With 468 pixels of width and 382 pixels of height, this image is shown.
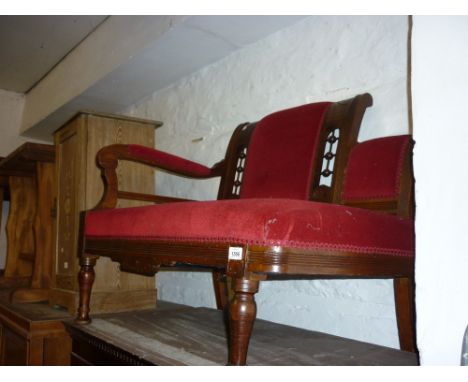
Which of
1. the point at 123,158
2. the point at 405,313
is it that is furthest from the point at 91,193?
the point at 405,313

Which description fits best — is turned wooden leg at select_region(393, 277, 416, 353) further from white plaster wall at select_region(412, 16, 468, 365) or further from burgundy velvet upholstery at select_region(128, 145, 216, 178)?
burgundy velvet upholstery at select_region(128, 145, 216, 178)

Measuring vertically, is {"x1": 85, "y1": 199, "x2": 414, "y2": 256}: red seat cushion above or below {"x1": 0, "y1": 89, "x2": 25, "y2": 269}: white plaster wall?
below

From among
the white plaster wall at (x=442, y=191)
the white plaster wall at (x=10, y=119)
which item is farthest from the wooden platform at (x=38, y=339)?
the white plaster wall at (x=10, y=119)

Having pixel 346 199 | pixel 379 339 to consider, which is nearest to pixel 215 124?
pixel 346 199

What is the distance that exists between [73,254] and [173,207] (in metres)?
1.09

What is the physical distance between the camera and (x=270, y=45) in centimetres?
203

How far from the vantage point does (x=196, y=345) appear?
50.7 inches

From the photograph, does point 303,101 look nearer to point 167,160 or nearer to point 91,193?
point 167,160

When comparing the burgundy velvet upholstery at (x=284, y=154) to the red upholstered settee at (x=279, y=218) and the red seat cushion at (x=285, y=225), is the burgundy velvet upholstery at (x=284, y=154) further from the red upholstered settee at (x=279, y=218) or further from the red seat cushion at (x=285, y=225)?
the red seat cushion at (x=285, y=225)

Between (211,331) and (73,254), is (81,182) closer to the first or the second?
(73,254)

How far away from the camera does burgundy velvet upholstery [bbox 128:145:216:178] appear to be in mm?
1567

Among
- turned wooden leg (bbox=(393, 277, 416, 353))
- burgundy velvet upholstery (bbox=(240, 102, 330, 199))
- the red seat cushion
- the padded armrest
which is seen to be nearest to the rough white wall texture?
turned wooden leg (bbox=(393, 277, 416, 353))

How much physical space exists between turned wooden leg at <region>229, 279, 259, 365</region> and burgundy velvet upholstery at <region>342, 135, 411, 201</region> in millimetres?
540
